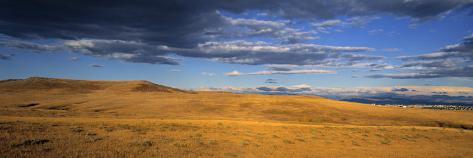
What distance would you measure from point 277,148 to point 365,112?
112 feet

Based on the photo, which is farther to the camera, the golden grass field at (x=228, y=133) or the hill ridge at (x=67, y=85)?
the hill ridge at (x=67, y=85)

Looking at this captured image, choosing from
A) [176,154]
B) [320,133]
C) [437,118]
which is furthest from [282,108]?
[176,154]

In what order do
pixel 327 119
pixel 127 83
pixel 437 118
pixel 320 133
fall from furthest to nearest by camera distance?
pixel 127 83 → pixel 437 118 → pixel 327 119 → pixel 320 133

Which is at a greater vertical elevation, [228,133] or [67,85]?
[67,85]

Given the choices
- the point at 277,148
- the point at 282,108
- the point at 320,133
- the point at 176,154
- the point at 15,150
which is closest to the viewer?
the point at 15,150

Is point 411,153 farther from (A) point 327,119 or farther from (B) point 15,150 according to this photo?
(A) point 327,119

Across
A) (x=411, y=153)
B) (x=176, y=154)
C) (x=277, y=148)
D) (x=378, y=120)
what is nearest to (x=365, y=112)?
(x=378, y=120)

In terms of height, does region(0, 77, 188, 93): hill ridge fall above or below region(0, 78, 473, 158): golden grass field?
above

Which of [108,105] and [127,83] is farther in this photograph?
[127,83]

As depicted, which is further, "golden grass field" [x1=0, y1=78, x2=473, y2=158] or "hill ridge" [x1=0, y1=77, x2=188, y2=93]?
"hill ridge" [x1=0, y1=77, x2=188, y2=93]

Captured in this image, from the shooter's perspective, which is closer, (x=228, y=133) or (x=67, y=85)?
(x=228, y=133)

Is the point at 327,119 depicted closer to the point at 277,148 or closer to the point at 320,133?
Result: the point at 320,133

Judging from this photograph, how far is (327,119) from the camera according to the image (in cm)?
4375

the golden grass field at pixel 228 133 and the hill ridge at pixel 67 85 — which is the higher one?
the hill ridge at pixel 67 85
